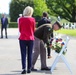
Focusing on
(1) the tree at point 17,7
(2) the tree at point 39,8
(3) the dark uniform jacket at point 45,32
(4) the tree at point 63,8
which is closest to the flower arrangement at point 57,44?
(3) the dark uniform jacket at point 45,32

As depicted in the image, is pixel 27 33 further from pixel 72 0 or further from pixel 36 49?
pixel 72 0

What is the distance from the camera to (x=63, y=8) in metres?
77.2

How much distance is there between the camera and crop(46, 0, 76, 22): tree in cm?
7638

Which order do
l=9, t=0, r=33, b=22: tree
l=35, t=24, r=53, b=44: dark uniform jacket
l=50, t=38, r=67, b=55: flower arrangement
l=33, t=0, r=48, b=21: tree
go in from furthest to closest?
l=9, t=0, r=33, b=22: tree → l=33, t=0, r=48, b=21: tree → l=50, t=38, r=67, b=55: flower arrangement → l=35, t=24, r=53, b=44: dark uniform jacket

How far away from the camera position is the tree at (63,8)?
76375mm

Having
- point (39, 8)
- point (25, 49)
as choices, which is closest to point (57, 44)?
point (25, 49)

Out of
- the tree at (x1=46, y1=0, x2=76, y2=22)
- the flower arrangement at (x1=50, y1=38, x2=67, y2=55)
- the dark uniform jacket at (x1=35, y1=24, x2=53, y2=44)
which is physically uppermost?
the dark uniform jacket at (x1=35, y1=24, x2=53, y2=44)

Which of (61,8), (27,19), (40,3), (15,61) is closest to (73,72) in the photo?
(27,19)

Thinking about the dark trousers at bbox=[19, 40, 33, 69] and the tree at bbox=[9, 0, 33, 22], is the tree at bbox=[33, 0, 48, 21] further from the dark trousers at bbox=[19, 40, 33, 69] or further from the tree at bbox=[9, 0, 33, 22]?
the dark trousers at bbox=[19, 40, 33, 69]

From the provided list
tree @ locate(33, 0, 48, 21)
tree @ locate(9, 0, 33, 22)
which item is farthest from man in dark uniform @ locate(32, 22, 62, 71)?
tree @ locate(9, 0, 33, 22)

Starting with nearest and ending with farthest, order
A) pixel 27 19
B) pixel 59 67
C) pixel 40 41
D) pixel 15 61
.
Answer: pixel 27 19, pixel 40 41, pixel 59 67, pixel 15 61

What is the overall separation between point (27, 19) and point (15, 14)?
64078 mm

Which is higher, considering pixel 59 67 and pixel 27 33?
pixel 27 33

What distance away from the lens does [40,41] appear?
34.2 feet
